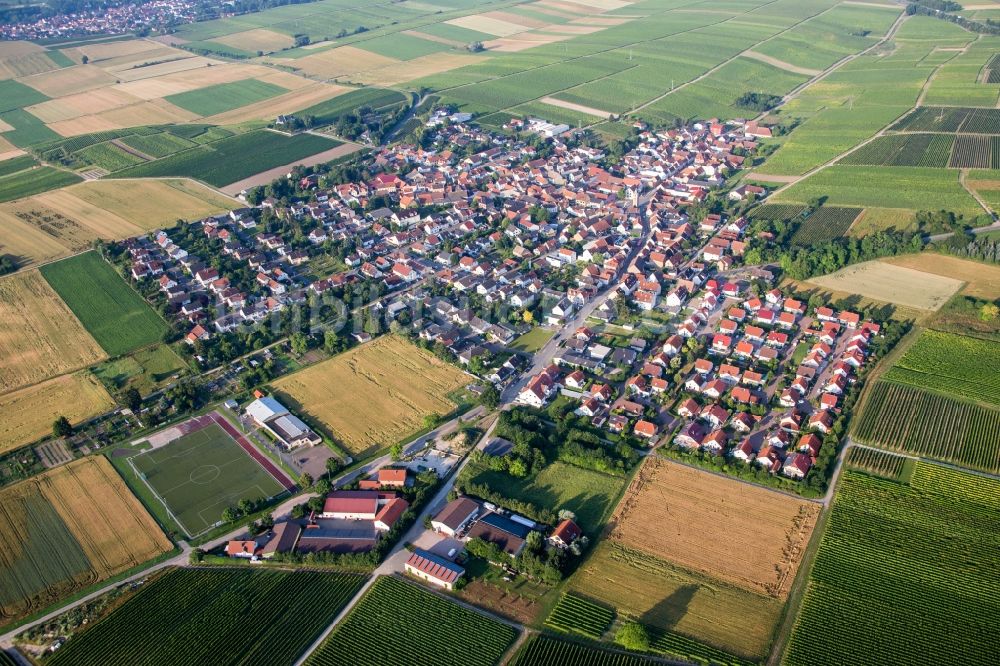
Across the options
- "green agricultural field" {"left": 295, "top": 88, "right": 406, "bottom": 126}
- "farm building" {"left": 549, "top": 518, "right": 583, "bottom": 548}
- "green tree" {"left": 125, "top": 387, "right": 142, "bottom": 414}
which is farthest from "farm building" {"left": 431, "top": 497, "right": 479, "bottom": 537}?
"green agricultural field" {"left": 295, "top": 88, "right": 406, "bottom": 126}

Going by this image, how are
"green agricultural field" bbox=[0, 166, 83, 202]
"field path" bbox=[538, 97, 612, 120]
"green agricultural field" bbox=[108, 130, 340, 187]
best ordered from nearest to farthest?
"green agricultural field" bbox=[0, 166, 83, 202]
"green agricultural field" bbox=[108, 130, 340, 187]
"field path" bbox=[538, 97, 612, 120]

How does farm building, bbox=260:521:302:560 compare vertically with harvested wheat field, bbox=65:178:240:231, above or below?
below

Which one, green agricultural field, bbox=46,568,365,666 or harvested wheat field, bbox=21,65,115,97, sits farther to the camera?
harvested wheat field, bbox=21,65,115,97

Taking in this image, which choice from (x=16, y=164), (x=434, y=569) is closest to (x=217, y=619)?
(x=434, y=569)

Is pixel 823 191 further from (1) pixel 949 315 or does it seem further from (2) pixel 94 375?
(2) pixel 94 375

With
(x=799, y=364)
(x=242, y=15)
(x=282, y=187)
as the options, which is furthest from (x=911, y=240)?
(x=242, y=15)

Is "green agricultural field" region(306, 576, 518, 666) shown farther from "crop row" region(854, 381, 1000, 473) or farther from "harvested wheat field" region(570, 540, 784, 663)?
"crop row" region(854, 381, 1000, 473)

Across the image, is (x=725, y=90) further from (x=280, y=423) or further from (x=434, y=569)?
(x=434, y=569)
